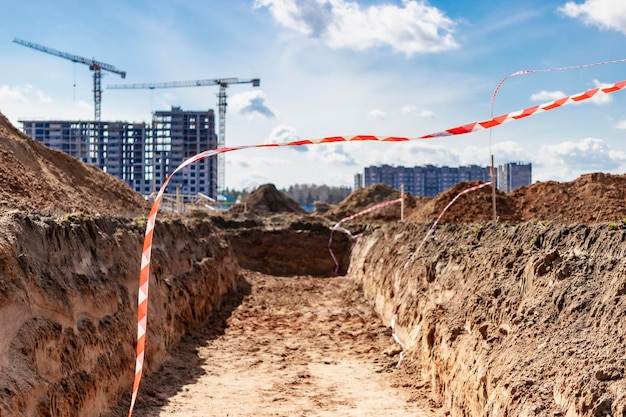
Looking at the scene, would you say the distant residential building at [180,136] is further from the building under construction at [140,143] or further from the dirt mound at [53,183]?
the dirt mound at [53,183]

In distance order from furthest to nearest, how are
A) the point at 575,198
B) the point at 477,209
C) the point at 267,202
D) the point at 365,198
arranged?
the point at 267,202, the point at 365,198, the point at 477,209, the point at 575,198

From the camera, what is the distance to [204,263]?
15383 millimetres

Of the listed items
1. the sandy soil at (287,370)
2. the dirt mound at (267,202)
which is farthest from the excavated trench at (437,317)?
the dirt mound at (267,202)

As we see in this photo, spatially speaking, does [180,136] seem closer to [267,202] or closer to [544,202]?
[267,202]

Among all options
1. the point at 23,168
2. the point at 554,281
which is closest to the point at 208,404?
the point at 554,281

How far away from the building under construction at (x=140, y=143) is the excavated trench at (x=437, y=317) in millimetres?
104814

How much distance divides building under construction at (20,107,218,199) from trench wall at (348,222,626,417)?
105950 mm

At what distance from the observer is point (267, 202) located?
49.7 meters

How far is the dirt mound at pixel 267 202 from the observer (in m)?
47.8

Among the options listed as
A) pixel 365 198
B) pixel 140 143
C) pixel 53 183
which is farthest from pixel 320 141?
pixel 140 143

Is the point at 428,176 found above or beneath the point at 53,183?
above

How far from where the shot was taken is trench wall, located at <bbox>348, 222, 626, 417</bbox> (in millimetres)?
4871

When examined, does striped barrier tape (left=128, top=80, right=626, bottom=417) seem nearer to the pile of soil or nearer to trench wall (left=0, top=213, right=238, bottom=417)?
trench wall (left=0, top=213, right=238, bottom=417)

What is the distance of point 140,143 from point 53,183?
338 ft
